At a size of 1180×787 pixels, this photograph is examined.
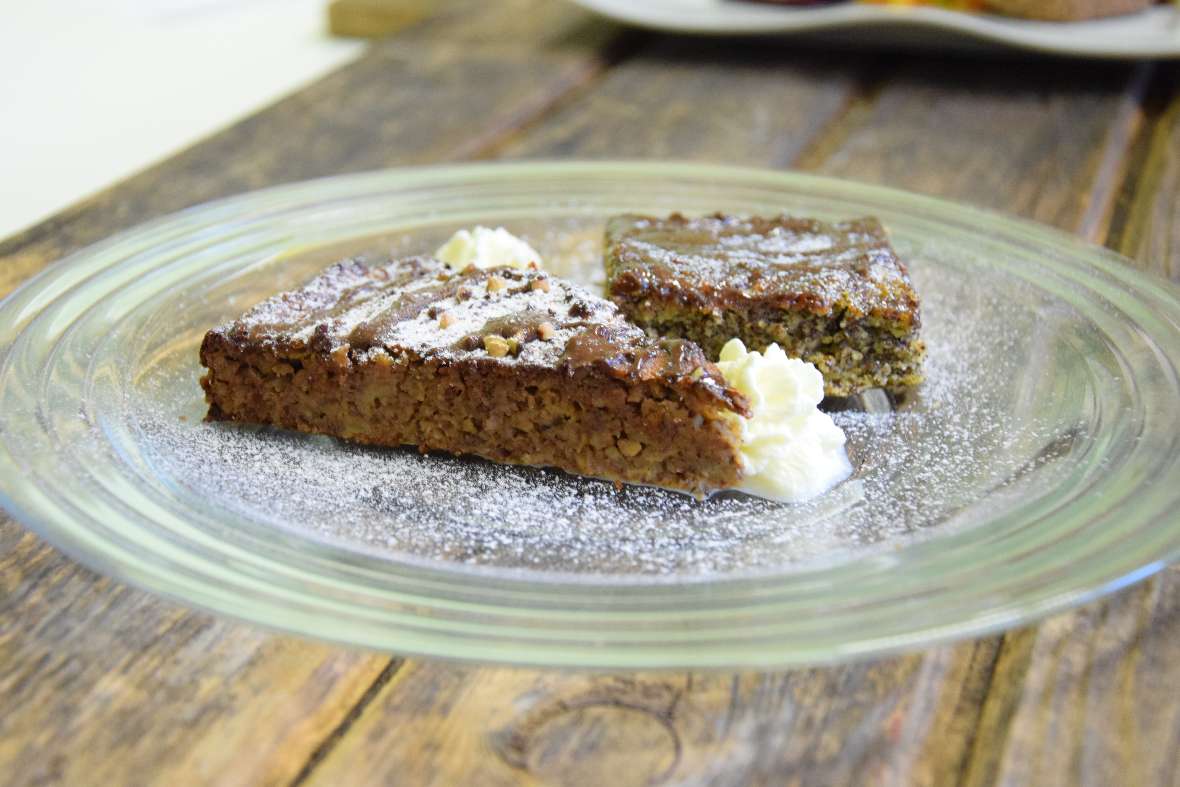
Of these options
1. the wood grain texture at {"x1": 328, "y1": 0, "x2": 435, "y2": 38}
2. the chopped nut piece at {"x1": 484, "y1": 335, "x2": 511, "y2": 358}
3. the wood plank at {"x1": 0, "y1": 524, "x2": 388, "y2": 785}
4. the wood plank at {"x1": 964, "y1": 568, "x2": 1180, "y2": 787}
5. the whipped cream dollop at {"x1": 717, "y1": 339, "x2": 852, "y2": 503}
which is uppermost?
the chopped nut piece at {"x1": 484, "y1": 335, "x2": 511, "y2": 358}

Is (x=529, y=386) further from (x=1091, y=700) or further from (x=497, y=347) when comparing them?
(x=1091, y=700)

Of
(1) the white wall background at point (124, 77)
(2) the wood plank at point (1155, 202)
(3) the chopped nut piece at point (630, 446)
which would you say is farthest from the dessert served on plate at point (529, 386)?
(1) the white wall background at point (124, 77)

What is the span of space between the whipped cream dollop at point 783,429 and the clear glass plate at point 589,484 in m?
0.04

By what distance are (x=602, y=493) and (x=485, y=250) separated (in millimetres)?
750

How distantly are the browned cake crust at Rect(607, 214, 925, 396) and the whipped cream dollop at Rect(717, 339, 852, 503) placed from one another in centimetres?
8

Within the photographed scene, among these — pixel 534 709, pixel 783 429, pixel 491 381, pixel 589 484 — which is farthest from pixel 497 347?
pixel 534 709

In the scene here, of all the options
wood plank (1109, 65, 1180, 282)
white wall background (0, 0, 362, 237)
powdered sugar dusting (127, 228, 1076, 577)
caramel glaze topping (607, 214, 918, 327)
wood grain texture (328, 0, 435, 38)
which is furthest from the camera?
wood grain texture (328, 0, 435, 38)

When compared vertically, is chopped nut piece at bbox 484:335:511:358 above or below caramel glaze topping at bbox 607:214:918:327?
below

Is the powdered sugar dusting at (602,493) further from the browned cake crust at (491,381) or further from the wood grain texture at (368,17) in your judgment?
the wood grain texture at (368,17)

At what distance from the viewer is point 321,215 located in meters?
2.74

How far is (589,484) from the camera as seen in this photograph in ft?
6.66

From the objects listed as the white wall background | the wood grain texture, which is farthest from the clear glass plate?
the wood grain texture

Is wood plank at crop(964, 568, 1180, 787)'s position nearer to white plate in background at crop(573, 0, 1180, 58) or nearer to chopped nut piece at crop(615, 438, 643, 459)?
chopped nut piece at crop(615, 438, 643, 459)

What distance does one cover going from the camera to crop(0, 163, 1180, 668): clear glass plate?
4.85 ft
